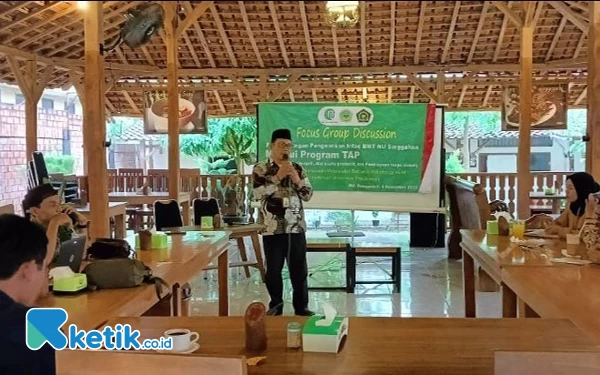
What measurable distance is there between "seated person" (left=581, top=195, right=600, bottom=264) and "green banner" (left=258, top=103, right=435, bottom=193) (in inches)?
145

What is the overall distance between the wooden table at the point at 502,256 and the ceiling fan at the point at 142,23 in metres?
1.86


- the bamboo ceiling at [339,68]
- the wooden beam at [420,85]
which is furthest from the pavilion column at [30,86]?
the wooden beam at [420,85]

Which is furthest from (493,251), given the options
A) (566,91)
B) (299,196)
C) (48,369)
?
(566,91)

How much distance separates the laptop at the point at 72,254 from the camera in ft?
7.53

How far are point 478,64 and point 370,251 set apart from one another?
4888 mm

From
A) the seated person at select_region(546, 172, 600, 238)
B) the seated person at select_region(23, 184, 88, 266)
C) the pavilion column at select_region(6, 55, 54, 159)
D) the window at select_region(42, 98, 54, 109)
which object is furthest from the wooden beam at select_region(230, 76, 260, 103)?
the seated person at select_region(23, 184, 88, 266)

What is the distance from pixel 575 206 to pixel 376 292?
2265 millimetres

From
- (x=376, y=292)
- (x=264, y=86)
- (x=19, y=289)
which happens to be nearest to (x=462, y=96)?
(x=264, y=86)

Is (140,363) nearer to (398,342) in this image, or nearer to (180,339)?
(180,339)

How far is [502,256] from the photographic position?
2.90 meters

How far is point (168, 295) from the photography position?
8.38 ft

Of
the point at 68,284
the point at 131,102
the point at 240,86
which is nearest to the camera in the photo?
the point at 68,284

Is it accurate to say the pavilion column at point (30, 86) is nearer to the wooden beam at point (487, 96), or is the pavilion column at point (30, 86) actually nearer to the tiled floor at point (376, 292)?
the tiled floor at point (376, 292)

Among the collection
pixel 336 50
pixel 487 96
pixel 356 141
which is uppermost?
pixel 336 50
